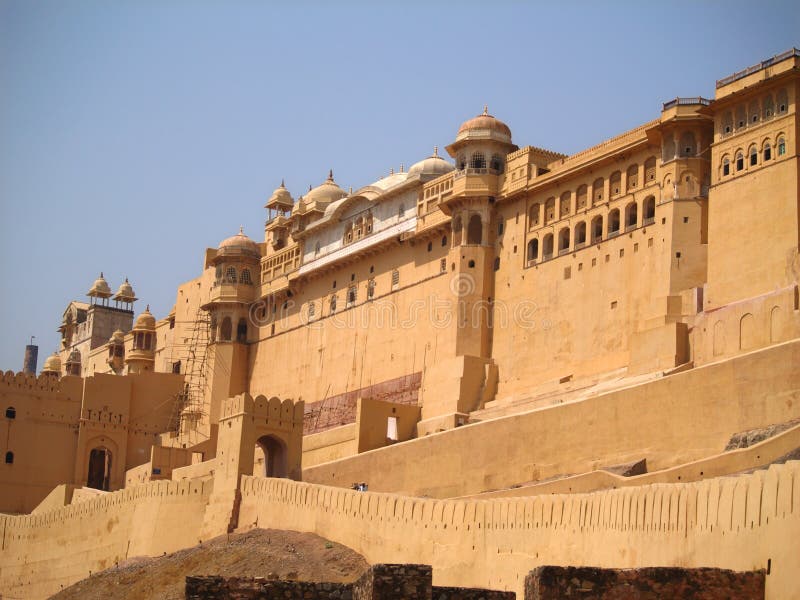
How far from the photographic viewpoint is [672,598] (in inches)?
609

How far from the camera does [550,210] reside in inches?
1866

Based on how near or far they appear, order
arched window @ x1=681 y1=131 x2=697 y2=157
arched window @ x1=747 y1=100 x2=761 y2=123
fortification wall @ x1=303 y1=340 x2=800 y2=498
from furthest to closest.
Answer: arched window @ x1=681 y1=131 x2=697 y2=157 < arched window @ x1=747 y1=100 x2=761 y2=123 < fortification wall @ x1=303 y1=340 x2=800 y2=498

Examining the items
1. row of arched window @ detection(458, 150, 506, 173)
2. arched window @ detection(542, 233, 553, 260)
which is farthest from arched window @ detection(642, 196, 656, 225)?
row of arched window @ detection(458, 150, 506, 173)

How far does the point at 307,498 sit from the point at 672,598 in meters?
20.9

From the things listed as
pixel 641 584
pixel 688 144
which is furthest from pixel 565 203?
pixel 641 584

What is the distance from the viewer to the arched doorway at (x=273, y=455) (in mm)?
41750

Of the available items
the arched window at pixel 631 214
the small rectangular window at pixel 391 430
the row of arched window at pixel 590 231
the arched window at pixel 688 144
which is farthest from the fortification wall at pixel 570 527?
the arched window at pixel 688 144

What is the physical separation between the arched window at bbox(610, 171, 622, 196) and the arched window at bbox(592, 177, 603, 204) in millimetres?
636

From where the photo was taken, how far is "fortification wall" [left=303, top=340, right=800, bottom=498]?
1276 inches

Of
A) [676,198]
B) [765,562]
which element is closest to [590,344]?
[676,198]

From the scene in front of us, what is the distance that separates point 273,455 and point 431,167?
15.7 m

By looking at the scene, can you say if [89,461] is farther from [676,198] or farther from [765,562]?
[765,562]

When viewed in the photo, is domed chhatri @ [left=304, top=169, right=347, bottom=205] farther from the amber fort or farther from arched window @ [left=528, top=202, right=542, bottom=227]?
arched window @ [left=528, top=202, right=542, bottom=227]

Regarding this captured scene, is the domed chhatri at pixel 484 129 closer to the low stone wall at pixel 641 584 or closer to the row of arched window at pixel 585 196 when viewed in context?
the row of arched window at pixel 585 196
